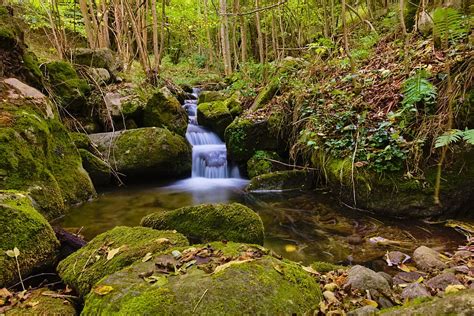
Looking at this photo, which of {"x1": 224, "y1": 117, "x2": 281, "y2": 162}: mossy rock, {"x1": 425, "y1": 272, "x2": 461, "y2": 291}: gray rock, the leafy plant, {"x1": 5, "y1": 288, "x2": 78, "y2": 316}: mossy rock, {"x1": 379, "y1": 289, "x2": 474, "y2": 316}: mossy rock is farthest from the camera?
{"x1": 224, "y1": 117, "x2": 281, "y2": 162}: mossy rock

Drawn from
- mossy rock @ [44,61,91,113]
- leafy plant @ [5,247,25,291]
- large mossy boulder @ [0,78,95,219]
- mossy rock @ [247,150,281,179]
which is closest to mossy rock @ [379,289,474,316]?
leafy plant @ [5,247,25,291]

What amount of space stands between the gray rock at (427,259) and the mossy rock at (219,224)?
5.44ft

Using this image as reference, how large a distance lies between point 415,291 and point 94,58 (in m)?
10.4

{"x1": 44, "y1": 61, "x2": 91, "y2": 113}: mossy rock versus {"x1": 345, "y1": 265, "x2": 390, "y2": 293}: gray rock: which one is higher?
→ {"x1": 44, "y1": 61, "x2": 91, "y2": 113}: mossy rock

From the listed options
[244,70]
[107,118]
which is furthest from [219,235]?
[244,70]

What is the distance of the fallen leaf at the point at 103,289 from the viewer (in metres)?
2.32

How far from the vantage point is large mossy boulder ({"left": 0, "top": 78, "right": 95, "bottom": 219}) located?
4.93 meters

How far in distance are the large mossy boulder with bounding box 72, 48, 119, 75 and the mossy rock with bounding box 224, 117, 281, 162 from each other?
477 cm

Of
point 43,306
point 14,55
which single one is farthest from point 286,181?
point 14,55

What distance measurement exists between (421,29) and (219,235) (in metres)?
6.32

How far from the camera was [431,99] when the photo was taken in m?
5.15

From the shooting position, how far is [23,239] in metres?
3.05

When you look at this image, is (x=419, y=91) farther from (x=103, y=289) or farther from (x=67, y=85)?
(x=67, y=85)

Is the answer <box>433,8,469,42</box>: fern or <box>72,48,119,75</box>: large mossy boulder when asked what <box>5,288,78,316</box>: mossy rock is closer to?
<box>433,8,469,42</box>: fern
